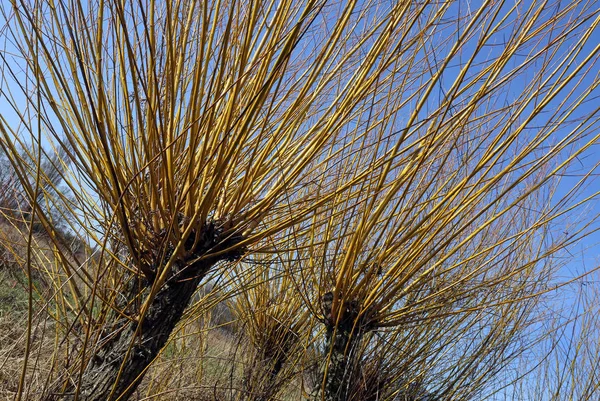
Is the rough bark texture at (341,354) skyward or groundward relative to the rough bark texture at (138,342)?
skyward

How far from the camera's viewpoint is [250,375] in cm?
218

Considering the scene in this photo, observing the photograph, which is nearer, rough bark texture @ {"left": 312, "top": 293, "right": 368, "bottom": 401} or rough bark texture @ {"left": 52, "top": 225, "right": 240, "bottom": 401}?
rough bark texture @ {"left": 52, "top": 225, "right": 240, "bottom": 401}

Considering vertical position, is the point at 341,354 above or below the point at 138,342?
above

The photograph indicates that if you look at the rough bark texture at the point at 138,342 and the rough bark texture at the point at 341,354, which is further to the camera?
the rough bark texture at the point at 341,354

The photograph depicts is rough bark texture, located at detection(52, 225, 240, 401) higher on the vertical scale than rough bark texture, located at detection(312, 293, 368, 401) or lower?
lower

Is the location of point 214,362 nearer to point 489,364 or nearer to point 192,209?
point 489,364

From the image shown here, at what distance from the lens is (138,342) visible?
1.12 meters

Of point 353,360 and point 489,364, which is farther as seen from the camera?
point 489,364

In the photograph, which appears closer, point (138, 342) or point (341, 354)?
point (138, 342)

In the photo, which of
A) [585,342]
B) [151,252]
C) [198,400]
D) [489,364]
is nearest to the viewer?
[151,252]

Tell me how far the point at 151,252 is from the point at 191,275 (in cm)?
12

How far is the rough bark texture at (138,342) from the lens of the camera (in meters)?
1.11

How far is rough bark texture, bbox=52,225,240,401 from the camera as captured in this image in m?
1.11

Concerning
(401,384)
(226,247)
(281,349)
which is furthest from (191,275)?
(401,384)
